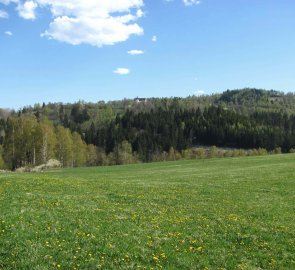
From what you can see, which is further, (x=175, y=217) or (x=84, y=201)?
(x=84, y=201)

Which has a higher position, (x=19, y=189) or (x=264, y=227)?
(x=19, y=189)

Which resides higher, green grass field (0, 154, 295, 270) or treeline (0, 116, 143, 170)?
treeline (0, 116, 143, 170)

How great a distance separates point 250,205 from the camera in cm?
2939

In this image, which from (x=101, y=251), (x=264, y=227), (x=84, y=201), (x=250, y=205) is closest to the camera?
(x=101, y=251)

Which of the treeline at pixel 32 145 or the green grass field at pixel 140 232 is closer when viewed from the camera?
the green grass field at pixel 140 232

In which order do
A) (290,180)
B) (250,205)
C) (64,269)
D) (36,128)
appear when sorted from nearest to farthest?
(64,269) < (250,205) < (290,180) < (36,128)

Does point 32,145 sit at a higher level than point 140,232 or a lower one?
higher

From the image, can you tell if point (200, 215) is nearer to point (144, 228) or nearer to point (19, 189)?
point (144, 228)

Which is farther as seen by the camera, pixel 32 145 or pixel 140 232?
pixel 32 145

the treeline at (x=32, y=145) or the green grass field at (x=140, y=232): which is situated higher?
the treeline at (x=32, y=145)

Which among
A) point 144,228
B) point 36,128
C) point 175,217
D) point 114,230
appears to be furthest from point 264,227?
point 36,128

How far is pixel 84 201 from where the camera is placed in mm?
26594

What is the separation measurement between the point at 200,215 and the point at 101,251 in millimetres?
10924

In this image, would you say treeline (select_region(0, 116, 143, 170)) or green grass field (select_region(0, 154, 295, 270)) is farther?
treeline (select_region(0, 116, 143, 170))
